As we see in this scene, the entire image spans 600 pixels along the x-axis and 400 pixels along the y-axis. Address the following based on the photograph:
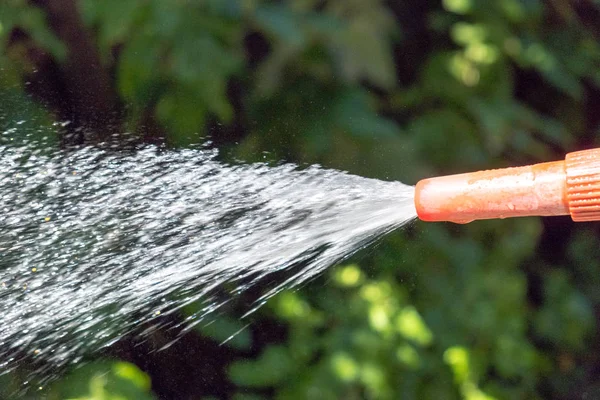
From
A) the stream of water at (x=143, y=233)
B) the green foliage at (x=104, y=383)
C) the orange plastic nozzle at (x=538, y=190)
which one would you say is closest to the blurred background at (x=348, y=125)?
the green foliage at (x=104, y=383)

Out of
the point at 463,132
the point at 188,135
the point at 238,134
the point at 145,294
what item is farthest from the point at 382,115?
the point at 145,294

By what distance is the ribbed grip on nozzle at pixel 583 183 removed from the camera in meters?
0.70

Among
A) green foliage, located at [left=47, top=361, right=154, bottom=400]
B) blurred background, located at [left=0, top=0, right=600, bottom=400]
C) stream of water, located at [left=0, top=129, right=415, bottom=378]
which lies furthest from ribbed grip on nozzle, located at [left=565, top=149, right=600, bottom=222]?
green foliage, located at [left=47, top=361, right=154, bottom=400]

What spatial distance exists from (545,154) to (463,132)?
275 mm

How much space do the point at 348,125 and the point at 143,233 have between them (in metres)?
0.57

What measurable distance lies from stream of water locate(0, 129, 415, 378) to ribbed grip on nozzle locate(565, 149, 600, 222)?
0.31 metres

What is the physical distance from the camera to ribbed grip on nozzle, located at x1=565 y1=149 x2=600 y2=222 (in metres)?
0.70

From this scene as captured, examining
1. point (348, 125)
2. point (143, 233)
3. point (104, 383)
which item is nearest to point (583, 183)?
point (143, 233)

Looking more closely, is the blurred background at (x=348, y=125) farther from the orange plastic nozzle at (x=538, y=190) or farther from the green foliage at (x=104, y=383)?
the orange plastic nozzle at (x=538, y=190)

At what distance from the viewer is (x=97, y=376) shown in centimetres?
137

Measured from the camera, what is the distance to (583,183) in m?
0.70

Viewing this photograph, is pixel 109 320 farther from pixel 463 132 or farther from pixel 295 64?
pixel 463 132

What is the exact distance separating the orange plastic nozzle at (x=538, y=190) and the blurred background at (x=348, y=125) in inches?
27.2

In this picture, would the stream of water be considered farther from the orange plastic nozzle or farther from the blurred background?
the orange plastic nozzle
